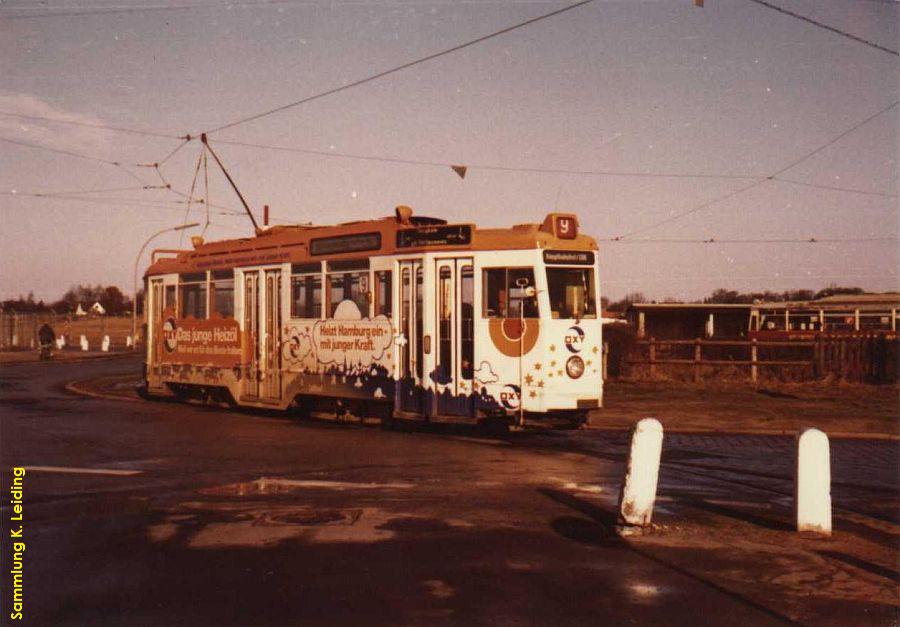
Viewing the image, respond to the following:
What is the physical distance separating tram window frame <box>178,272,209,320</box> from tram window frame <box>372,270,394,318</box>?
19.6 ft

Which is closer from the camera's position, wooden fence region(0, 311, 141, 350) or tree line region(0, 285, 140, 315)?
wooden fence region(0, 311, 141, 350)

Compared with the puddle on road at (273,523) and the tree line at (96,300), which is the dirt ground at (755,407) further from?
the tree line at (96,300)

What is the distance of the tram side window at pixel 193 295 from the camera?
19.5 m

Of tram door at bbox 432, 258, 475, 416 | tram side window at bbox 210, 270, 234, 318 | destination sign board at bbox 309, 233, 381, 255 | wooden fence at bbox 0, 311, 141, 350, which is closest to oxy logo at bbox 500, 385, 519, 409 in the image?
tram door at bbox 432, 258, 475, 416

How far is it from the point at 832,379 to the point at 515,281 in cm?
1339

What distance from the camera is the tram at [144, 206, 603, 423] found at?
44.0 ft

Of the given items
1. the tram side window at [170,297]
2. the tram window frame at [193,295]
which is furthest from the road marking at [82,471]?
the tram side window at [170,297]

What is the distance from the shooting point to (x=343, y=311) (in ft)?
51.3

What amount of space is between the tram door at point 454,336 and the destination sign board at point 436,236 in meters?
0.31

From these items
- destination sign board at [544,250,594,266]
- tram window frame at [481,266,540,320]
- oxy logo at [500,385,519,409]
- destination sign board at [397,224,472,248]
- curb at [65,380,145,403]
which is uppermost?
destination sign board at [397,224,472,248]

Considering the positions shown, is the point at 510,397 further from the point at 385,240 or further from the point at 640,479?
the point at 640,479

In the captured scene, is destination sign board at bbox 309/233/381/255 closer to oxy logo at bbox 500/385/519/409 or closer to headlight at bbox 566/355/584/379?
oxy logo at bbox 500/385/519/409

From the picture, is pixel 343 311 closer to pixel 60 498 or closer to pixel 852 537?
pixel 60 498

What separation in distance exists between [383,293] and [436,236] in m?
1.54
